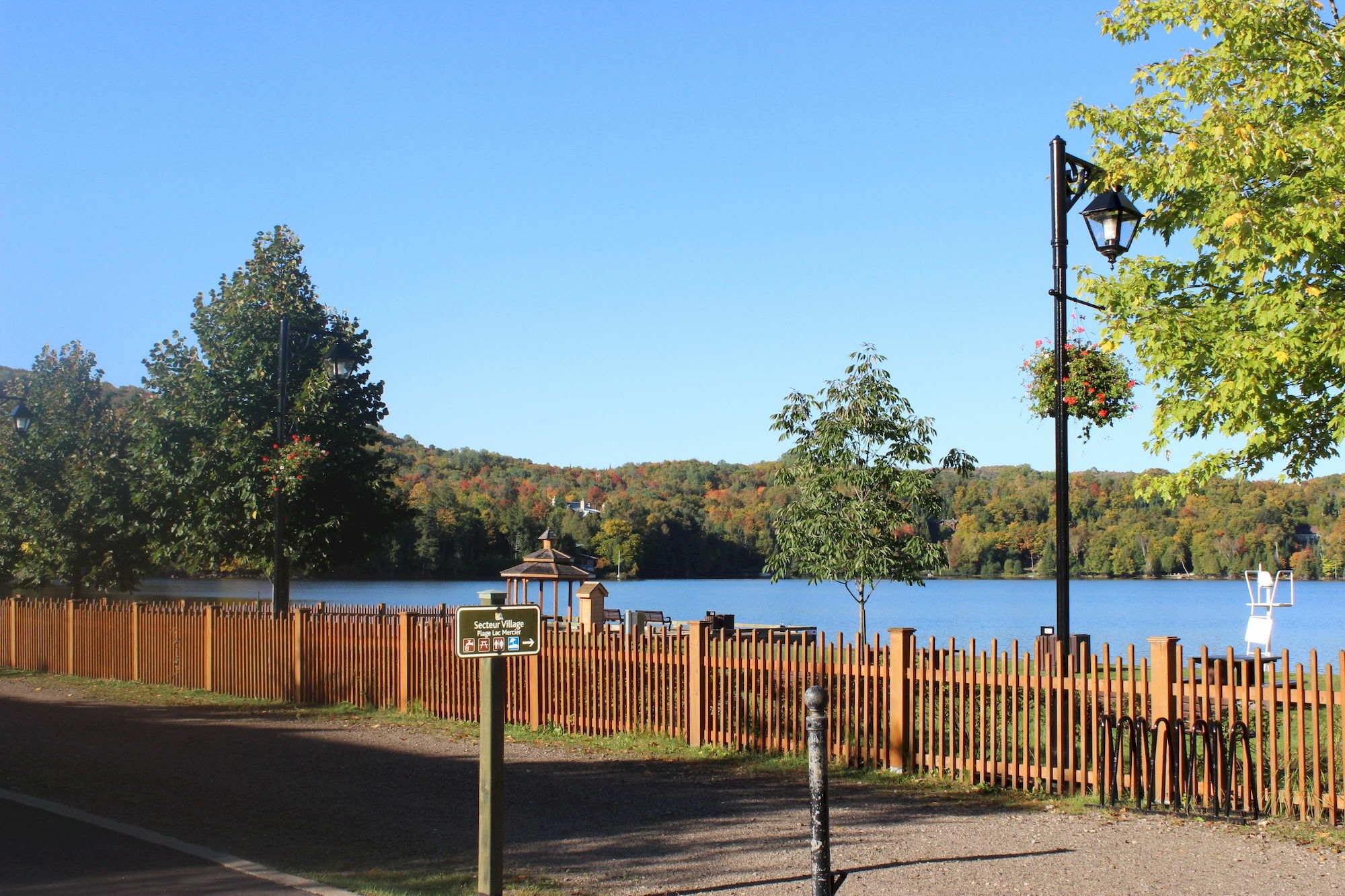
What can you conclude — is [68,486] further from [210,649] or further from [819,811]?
[819,811]

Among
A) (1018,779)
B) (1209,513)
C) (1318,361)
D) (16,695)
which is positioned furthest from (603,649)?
(1209,513)

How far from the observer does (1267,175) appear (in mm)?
11367

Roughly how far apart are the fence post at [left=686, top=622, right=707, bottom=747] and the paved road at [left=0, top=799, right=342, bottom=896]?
18.2 feet

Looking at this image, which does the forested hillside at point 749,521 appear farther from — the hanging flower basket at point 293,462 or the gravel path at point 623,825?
the gravel path at point 623,825

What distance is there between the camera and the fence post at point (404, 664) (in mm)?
14609

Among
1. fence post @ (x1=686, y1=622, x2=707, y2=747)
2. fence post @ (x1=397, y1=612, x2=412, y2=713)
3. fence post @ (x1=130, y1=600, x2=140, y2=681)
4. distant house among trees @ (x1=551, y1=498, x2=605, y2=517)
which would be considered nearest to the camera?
fence post @ (x1=686, y1=622, x2=707, y2=747)

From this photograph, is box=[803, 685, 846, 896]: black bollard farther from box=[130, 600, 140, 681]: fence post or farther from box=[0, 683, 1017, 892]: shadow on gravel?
box=[130, 600, 140, 681]: fence post

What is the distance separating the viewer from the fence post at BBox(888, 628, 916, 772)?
9859 millimetres

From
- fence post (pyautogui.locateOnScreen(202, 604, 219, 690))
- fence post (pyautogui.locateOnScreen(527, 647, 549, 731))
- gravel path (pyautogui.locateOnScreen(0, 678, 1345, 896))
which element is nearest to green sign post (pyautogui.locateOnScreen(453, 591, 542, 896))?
gravel path (pyautogui.locateOnScreen(0, 678, 1345, 896))

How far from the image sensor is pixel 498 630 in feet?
19.0

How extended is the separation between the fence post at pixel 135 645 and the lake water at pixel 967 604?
677 inches

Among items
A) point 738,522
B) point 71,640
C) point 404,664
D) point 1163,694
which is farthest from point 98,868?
point 738,522

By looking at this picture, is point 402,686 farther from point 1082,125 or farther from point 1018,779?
point 1082,125

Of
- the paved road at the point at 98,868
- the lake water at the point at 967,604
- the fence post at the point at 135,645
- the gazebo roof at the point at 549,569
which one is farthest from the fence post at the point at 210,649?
the lake water at the point at 967,604
